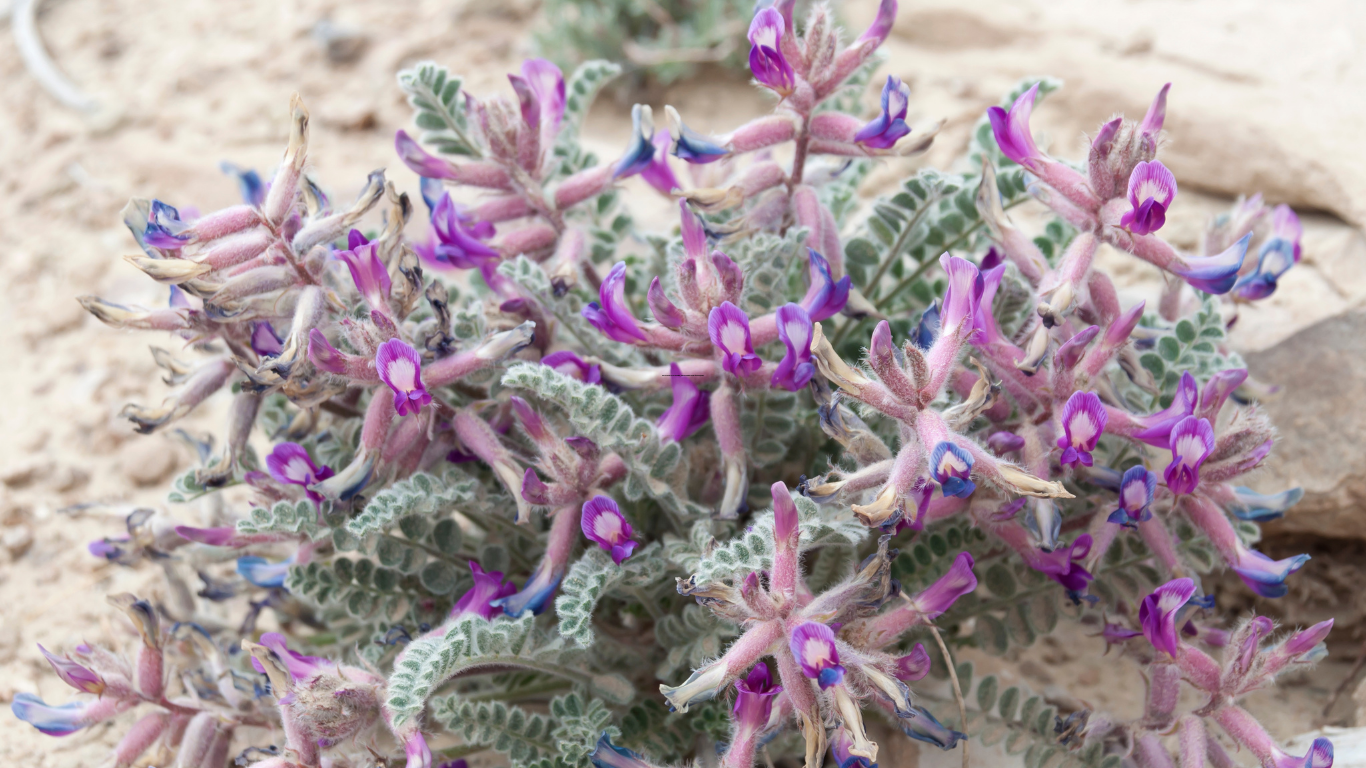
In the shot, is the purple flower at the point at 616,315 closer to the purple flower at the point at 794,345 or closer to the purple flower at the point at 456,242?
the purple flower at the point at 794,345

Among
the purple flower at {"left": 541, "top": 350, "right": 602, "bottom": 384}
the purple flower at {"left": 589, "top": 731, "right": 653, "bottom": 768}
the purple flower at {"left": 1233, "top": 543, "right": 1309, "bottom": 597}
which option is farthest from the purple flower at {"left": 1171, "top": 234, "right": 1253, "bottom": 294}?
the purple flower at {"left": 589, "top": 731, "right": 653, "bottom": 768}

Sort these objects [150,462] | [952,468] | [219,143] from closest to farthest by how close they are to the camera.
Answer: [952,468] < [150,462] < [219,143]

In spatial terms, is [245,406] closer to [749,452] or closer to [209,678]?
[209,678]

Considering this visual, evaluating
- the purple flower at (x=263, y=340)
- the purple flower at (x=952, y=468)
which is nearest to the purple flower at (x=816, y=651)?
the purple flower at (x=952, y=468)

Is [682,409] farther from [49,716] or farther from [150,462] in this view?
[150,462]

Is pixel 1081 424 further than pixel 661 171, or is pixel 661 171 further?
pixel 661 171

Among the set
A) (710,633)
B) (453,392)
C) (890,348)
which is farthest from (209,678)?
(890,348)

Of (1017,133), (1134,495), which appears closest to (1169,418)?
(1134,495)
